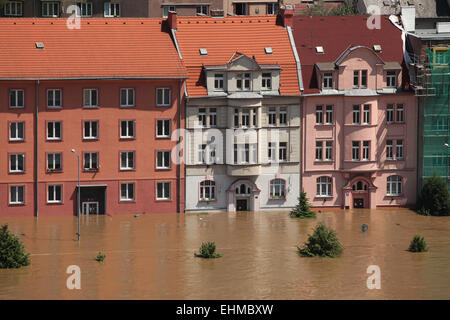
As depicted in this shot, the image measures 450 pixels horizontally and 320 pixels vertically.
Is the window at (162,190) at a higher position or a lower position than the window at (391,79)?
lower

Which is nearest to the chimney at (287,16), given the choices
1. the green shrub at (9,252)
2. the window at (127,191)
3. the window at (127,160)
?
the window at (127,160)

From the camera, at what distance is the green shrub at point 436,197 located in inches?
4021

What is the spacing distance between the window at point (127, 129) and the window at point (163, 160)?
106 inches

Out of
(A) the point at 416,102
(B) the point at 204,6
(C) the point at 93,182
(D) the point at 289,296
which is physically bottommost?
(D) the point at 289,296

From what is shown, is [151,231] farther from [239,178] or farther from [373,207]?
[373,207]

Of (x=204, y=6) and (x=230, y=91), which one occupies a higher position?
(x=204, y=6)

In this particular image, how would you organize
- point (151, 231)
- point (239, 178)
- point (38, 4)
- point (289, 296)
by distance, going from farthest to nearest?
1. point (38, 4)
2. point (239, 178)
3. point (151, 231)
4. point (289, 296)

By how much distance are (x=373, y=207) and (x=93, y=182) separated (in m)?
23.5

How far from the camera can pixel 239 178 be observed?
102m

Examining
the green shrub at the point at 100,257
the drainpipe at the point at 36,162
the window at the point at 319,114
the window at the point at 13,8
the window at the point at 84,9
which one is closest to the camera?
the green shrub at the point at 100,257

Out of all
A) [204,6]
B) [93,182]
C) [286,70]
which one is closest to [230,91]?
[286,70]

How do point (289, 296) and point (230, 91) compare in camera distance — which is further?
point (230, 91)

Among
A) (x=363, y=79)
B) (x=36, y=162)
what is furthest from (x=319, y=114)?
(x=36, y=162)

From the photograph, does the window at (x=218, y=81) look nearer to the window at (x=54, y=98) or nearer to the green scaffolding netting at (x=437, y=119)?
the window at (x=54, y=98)
